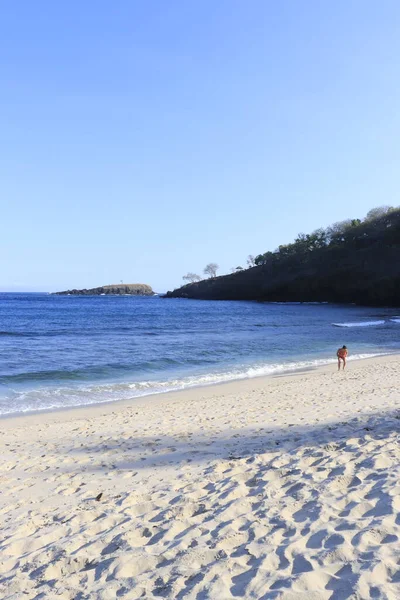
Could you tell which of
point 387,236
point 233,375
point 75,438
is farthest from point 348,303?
point 75,438

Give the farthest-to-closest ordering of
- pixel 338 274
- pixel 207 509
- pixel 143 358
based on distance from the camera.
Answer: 1. pixel 338 274
2. pixel 143 358
3. pixel 207 509

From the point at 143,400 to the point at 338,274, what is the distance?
8707 cm

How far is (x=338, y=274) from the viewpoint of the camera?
94.8 m

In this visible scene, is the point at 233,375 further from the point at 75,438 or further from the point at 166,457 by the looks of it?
the point at 166,457

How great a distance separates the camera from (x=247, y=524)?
14.2 ft

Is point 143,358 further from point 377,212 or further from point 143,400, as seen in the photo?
point 377,212

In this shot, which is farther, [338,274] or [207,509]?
[338,274]

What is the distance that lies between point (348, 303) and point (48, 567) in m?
92.9

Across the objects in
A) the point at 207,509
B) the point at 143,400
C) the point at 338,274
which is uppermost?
the point at 338,274

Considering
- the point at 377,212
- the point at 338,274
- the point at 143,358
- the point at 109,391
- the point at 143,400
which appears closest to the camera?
the point at 143,400

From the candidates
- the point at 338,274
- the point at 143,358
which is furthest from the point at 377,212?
the point at 143,358

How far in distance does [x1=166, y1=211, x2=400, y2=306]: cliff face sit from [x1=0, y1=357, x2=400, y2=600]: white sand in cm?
7904

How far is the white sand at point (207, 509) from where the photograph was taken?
11.2 ft

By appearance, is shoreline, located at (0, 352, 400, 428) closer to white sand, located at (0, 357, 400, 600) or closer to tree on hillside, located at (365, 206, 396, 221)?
white sand, located at (0, 357, 400, 600)
